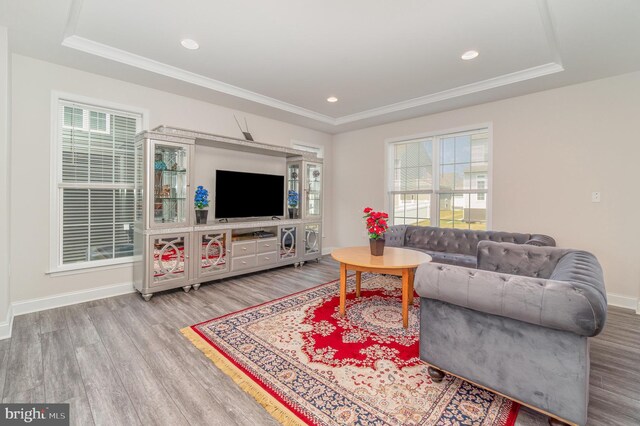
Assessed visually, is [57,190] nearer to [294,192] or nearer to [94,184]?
[94,184]

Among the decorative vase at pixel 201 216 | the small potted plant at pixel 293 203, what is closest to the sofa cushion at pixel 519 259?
the small potted plant at pixel 293 203

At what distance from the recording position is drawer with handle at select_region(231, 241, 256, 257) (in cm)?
418

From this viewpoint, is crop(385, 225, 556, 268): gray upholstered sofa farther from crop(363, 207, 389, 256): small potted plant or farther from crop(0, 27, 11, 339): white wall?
crop(0, 27, 11, 339): white wall

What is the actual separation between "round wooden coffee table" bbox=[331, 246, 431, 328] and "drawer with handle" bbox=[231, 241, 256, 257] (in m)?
1.60

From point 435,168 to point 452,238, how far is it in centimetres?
132

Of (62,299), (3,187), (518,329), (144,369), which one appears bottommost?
(144,369)

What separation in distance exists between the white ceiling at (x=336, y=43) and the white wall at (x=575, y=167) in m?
0.28

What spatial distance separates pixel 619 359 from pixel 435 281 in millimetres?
1787

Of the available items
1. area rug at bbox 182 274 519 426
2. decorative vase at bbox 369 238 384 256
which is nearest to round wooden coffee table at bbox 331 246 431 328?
decorative vase at bbox 369 238 384 256

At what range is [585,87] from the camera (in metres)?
3.55

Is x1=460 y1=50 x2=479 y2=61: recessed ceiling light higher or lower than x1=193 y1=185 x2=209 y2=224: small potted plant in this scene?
higher

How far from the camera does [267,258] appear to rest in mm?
4609

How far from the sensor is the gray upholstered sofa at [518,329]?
1.38 m

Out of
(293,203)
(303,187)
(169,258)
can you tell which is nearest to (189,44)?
(169,258)
